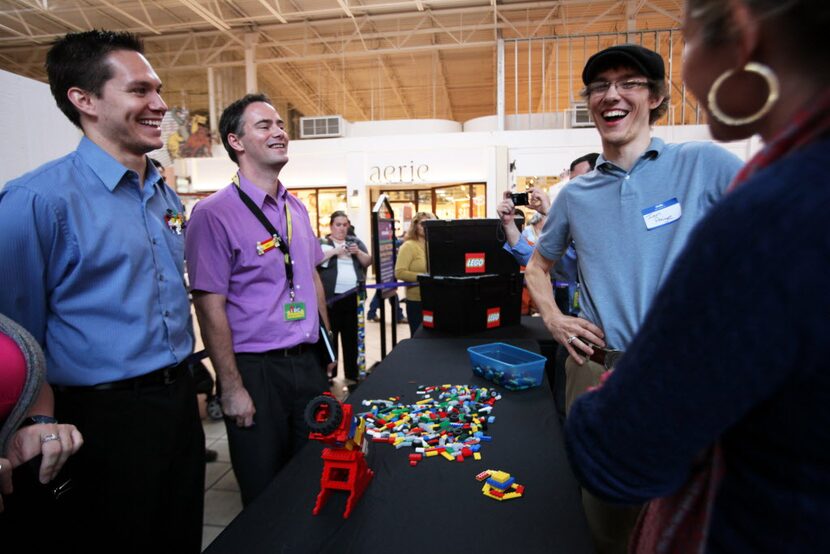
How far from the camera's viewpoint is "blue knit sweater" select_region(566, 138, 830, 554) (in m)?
0.37

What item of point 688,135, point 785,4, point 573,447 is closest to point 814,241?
point 785,4

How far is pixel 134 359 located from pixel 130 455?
266mm

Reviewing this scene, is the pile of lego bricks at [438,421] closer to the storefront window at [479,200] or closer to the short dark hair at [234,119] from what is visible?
the short dark hair at [234,119]

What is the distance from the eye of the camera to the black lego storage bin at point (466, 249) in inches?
117

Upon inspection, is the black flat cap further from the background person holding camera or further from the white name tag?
the background person holding camera

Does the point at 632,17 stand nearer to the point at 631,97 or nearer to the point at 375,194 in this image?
the point at 375,194

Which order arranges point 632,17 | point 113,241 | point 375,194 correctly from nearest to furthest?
1. point 113,241
2. point 632,17
3. point 375,194

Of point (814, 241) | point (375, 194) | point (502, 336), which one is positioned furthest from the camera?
point (375, 194)

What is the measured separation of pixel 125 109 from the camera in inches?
55.3

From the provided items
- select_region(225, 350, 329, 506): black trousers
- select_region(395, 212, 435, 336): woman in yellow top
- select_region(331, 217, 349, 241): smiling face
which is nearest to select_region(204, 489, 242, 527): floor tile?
select_region(225, 350, 329, 506): black trousers

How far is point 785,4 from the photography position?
39 centimetres

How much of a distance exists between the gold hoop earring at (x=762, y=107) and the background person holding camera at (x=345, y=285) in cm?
362

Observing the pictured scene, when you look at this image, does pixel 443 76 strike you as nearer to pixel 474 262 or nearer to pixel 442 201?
pixel 442 201

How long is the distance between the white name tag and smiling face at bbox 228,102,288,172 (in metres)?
1.30
